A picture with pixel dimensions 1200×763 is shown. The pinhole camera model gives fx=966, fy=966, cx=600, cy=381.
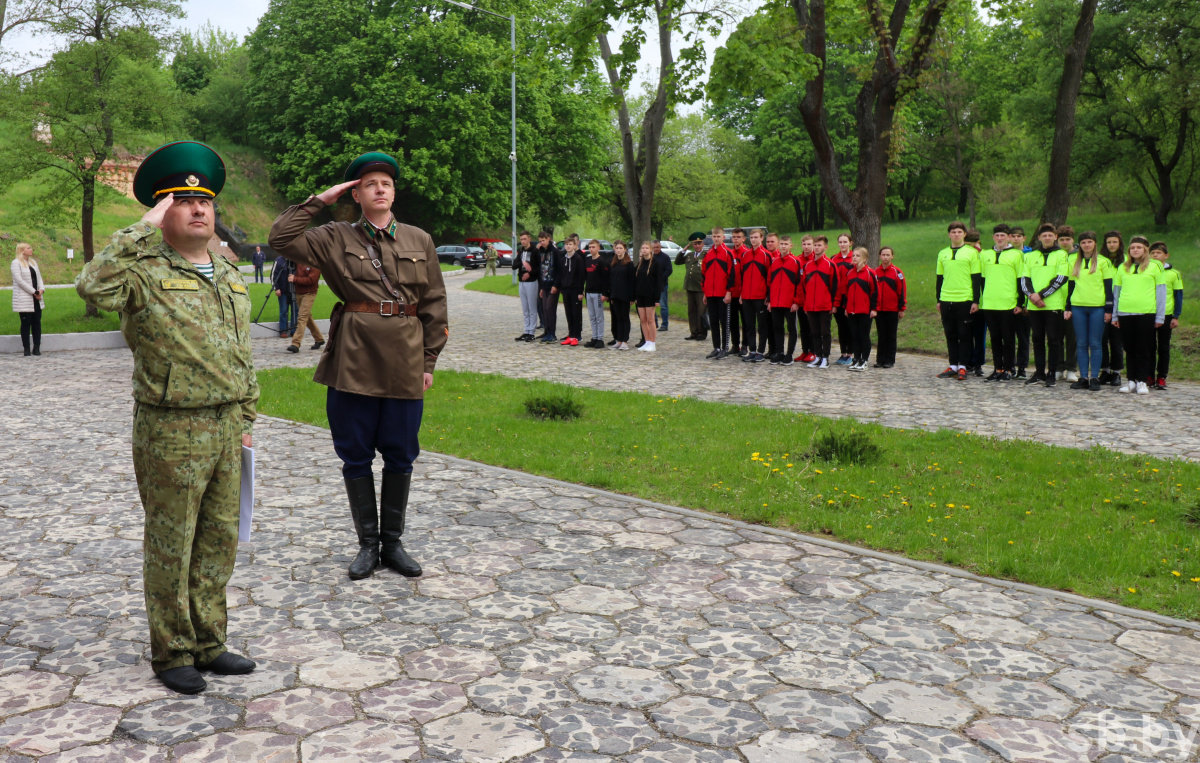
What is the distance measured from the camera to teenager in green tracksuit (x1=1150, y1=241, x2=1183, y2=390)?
12773 millimetres

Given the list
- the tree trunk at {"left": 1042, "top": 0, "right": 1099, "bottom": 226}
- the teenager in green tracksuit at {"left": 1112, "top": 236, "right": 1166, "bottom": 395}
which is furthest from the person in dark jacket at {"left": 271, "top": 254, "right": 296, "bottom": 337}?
the tree trunk at {"left": 1042, "top": 0, "right": 1099, "bottom": 226}

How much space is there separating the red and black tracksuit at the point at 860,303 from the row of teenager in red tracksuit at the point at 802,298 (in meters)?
0.02


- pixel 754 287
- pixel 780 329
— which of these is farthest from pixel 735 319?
pixel 780 329

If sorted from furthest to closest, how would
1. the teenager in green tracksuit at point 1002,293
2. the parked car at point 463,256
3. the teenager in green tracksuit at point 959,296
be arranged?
the parked car at point 463,256
the teenager in green tracksuit at point 959,296
the teenager in green tracksuit at point 1002,293

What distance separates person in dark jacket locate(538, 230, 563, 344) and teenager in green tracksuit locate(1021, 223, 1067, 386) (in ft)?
28.5

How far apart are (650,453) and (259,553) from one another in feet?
12.6

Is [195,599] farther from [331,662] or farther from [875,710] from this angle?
[875,710]

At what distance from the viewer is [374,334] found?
527 centimetres

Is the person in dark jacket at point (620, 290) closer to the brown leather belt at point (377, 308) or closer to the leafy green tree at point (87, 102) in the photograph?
the leafy green tree at point (87, 102)

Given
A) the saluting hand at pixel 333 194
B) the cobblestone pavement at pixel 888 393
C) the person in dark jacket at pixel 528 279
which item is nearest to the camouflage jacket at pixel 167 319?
the saluting hand at pixel 333 194

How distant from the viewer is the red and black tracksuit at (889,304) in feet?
50.8

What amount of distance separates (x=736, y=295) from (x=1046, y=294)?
203 inches

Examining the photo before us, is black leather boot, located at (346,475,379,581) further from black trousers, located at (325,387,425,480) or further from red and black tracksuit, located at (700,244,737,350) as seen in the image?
red and black tracksuit, located at (700,244,737,350)

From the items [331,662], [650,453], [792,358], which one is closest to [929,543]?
[650,453]
